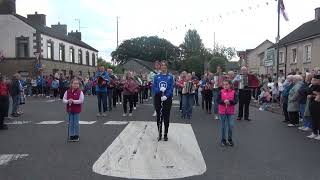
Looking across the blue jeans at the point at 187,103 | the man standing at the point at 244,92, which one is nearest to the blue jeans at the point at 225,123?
the man standing at the point at 244,92

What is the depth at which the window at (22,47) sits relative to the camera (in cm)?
4994

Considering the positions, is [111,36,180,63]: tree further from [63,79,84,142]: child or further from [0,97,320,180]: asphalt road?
[63,79,84,142]: child

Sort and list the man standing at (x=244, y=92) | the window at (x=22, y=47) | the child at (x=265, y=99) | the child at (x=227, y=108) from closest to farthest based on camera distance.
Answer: the child at (x=227, y=108) → the man standing at (x=244, y=92) → the child at (x=265, y=99) → the window at (x=22, y=47)

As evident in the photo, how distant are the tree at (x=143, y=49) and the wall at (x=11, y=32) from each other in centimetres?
5847

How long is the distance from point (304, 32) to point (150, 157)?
43587 millimetres

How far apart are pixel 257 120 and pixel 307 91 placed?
3.14 metres

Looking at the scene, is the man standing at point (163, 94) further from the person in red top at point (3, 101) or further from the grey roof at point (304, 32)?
the grey roof at point (304, 32)

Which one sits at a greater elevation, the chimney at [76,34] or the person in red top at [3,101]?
the chimney at [76,34]

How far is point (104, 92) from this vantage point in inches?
678

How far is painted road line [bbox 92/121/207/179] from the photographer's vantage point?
25.0 feet

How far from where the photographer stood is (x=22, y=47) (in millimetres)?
50281

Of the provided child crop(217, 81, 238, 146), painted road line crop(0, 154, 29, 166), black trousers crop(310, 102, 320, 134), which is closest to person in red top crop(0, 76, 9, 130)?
painted road line crop(0, 154, 29, 166)

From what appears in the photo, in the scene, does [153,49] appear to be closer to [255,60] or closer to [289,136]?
[255,60]

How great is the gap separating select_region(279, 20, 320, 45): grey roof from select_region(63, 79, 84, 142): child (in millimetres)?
36396
